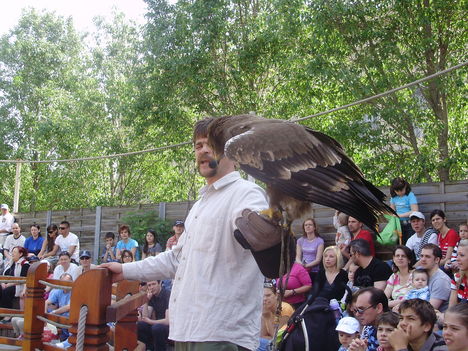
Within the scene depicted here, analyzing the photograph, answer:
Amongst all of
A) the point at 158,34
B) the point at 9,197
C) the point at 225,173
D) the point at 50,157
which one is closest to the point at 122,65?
the point at 50,157

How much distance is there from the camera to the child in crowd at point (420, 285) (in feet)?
13.9

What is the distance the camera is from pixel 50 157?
16.8 m

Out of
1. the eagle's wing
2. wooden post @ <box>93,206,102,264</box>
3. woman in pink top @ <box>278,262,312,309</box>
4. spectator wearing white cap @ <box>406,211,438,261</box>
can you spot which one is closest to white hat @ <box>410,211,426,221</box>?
spectator wearing white cap @ <box>406,211,438,261</box>

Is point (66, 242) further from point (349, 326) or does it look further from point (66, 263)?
point (349, 326)

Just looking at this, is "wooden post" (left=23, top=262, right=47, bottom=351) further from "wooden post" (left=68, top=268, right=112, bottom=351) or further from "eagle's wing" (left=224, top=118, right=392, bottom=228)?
"eagle's wing" (left=224, top=118, right=392, bottom=228)

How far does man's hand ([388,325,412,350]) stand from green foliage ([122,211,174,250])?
20.8 feet

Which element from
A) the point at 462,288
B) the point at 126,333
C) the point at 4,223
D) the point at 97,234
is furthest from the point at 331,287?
the point at 4,223

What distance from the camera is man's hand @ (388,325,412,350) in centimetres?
297

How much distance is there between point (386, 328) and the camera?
3318 mm

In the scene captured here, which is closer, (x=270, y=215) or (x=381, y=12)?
(x=270, y=215)

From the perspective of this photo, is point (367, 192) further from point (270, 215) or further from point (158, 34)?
point (158, 34)

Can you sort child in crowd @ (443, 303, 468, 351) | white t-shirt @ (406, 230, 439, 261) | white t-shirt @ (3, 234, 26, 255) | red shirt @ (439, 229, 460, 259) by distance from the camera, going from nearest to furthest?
child in crowd @ (443, 303, 468, 351) → red shirt @ (439, 229, 460, 259) → white t-shirt @ (406, 230, 439, 261) → white t-shirt @ (3, 234, 26, 255)

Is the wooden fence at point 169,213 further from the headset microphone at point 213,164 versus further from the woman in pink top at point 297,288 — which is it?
the woman in pink top at point 297,288

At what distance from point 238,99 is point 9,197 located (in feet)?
34.1
